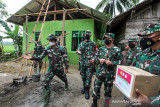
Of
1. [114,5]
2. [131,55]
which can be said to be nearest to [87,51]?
[131,55]

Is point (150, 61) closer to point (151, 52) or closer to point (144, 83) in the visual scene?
point (151, 52)

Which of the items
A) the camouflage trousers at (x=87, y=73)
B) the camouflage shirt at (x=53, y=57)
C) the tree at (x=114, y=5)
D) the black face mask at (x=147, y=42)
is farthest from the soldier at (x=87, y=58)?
the tree at (x=114, y=5)

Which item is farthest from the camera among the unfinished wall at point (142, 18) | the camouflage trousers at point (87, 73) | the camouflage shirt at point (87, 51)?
the unfinished wall at point (142, 18)

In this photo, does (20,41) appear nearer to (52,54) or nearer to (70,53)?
(70,53)

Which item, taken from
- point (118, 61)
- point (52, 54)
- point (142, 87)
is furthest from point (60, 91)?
point (142, 87)

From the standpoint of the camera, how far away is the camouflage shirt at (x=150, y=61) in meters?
1.37

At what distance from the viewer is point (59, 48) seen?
10.4 ft

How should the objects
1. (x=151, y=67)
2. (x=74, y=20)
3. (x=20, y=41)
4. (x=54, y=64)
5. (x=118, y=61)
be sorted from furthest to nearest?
(x=20, y=41) < (x=74, y=20) < (x=54, y=64) < (x=118, y=61) < (x=151, y=67)

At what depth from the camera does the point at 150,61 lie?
1.47 metres

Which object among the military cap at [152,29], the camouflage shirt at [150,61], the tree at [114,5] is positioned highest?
the tree at [114,5]

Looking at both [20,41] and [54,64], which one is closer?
[54,64]

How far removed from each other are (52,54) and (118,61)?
1737mm

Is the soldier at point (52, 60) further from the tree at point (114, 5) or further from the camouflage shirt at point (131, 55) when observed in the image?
the tree at point (114, 5)

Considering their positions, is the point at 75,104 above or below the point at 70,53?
below
